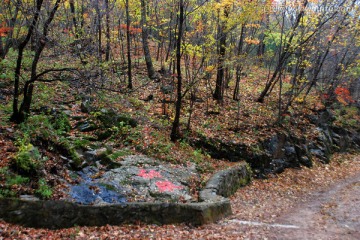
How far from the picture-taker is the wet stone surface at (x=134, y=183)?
7.56 m

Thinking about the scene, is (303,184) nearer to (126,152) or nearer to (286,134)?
(286,134)

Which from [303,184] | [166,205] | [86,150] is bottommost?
[303,184]

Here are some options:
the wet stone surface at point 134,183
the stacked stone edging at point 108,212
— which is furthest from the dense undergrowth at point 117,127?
the stacked stone edging at point 108,212

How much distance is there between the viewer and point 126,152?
10.1m

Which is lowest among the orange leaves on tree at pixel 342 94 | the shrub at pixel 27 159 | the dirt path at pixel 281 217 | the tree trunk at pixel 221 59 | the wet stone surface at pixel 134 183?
the dirt path at pixel 281 217

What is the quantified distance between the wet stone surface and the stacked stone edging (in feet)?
1.75

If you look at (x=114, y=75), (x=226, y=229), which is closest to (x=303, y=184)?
(x=226, y=229)

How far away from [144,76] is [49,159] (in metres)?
10.5

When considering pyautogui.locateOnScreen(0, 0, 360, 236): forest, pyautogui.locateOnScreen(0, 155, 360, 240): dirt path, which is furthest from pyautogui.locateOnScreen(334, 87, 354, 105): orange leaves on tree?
pyautogui.locateOnScreen(0, 155, 360, 240): dirt path

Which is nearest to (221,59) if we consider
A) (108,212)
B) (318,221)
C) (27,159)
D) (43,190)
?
(318,221)

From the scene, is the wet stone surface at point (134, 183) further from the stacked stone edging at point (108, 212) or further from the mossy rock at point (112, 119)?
the mossy rock at point (112, 119)

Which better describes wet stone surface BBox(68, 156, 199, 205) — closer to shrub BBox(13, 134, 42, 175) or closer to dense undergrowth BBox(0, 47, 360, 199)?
dense undergrowth BBox(0, 47, 360, 199)

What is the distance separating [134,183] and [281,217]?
472cm

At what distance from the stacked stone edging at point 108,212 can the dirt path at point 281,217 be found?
182 mm
